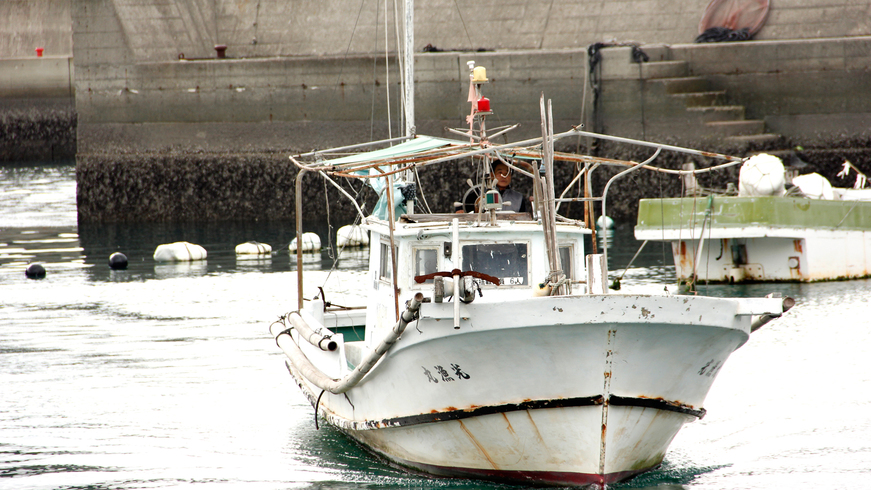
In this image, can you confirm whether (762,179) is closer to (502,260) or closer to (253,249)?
(502,260)

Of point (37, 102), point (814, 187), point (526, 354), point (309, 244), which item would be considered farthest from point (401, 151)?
point (37, 102)

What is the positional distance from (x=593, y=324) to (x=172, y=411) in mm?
5412

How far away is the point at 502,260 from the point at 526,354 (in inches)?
49.3

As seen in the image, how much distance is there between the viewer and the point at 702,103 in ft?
83.7

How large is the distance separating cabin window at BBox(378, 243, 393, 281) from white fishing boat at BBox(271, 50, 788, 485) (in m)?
0.35

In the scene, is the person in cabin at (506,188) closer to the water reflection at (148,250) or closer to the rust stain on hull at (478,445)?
the rust stain on hull at (478,445)

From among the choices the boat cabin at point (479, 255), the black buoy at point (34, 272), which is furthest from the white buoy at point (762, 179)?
the black buoy at point (34, 272)

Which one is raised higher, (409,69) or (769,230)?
(409,69)

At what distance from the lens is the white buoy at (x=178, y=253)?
2222 centimetres

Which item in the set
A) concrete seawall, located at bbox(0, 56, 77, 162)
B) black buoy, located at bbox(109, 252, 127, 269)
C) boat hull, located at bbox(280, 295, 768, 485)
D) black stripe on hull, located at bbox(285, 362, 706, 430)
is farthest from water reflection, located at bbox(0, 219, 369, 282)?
concrete seawall, located at bbox(0, 56, 77, 162)

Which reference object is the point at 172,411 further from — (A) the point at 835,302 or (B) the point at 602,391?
(A) the point at 835,302

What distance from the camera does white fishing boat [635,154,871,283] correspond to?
16.8 meters

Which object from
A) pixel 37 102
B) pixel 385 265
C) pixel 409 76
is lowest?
pixel 385 265

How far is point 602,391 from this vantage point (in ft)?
23.0
